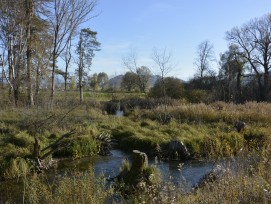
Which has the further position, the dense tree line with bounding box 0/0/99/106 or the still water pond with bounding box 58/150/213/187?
the dense tree line with bounding box 0/0/99/106

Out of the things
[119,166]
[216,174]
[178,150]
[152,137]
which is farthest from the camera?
[152,137]

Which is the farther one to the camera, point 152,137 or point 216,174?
point 152,137

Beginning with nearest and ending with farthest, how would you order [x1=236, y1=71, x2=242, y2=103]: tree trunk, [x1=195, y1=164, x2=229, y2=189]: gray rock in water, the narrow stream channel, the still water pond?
[x1=195, y1=164, x2=229, y2=189]: gray rock in water, the narrow stream channel, the still water pond, [x1=236, y1=71, x2=242, y2=103]: tree trunk

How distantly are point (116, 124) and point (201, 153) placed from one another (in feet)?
19.1

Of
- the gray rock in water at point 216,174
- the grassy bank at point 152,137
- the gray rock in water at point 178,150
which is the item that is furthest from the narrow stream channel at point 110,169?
the gray rock in water at point 216,174

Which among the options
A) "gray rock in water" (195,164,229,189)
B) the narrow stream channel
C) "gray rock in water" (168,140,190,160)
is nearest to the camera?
"gray rock in water" (195,164,229,189)

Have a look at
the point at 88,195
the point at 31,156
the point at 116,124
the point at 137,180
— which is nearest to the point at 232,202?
the point at 88,195

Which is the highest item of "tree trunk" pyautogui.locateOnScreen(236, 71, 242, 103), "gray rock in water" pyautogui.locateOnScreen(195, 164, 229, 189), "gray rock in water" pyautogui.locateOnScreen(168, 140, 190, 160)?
"tree trunk" pyautogui.locateOnScreen(236, 71, 242, 103)

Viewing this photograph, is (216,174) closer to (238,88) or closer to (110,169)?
(110,169)

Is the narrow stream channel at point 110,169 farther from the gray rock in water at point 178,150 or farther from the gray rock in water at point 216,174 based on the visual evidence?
the gray rock in water at point 216,174

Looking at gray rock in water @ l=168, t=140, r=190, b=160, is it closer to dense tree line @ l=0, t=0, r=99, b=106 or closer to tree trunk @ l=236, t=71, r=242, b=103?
dense tree line @ l=0, t=0, r=99, b=106

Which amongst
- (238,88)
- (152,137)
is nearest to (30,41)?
(152,137)

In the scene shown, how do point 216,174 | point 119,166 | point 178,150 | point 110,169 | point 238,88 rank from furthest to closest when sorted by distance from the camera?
1. point 238,88
2. point 178,150
3. point 119,166
4. point 110,169
5. point 216,174

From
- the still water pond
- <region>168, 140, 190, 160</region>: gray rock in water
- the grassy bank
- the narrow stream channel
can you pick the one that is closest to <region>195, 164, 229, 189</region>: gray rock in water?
the grassy bank
